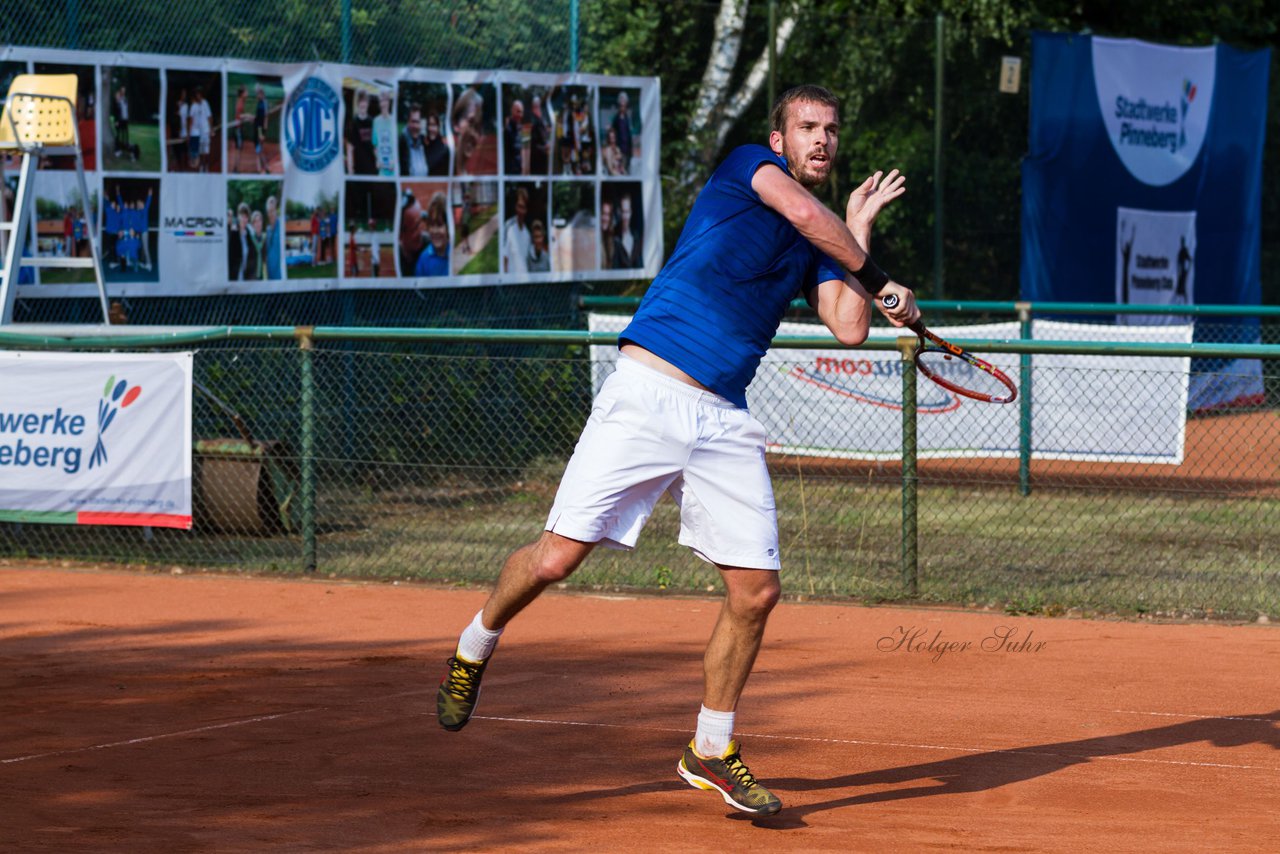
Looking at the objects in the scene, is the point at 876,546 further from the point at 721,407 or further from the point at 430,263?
the point at 721,407

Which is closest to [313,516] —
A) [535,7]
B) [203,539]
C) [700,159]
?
[203,539]

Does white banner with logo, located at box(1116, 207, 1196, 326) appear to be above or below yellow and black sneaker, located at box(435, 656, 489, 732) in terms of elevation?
above

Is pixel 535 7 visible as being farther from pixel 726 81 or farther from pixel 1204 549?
pixel 1204 549

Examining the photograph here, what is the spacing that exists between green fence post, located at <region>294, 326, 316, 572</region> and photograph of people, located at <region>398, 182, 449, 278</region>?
396 cm

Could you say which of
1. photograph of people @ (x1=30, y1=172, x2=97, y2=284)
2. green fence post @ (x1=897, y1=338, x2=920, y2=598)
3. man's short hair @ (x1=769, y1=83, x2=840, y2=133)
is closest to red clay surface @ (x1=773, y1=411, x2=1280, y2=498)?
green fence post @ (x1=897, y1=338, x2=920, y2=598)

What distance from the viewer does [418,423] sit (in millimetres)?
13484

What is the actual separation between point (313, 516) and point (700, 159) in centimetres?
819

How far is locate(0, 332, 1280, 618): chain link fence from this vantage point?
33.3 feet

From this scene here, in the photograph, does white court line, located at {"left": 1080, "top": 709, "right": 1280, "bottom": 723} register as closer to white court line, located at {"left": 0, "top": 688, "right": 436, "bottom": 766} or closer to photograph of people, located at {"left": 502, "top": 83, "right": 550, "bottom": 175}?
white court line, located at {"left": 0, "top": 688, "right": 436, "bottom": 766}

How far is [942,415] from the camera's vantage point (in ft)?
41.1

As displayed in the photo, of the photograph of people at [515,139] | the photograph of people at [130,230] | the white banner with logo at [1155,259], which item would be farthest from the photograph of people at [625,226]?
the white banner with logo at [1155,259]

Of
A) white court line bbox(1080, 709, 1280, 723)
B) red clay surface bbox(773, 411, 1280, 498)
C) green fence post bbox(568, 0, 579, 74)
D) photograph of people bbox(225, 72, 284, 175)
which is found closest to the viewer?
white court line bbox(1080, 709, 1280, 723)

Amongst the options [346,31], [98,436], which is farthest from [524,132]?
[98,436]

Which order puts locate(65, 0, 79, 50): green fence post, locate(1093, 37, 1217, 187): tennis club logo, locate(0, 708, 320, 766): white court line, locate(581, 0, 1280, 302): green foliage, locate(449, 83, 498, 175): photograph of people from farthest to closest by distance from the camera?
locate(581, 0, 1280, 302): green foliage
locate(1093, 37, 1217, 187): tennis club logo
locate(449, 83, 498, 175): photograph of people
locate(65, 0, 79, 50): green fence post
locate(0, 708, 320, 766): white court line
